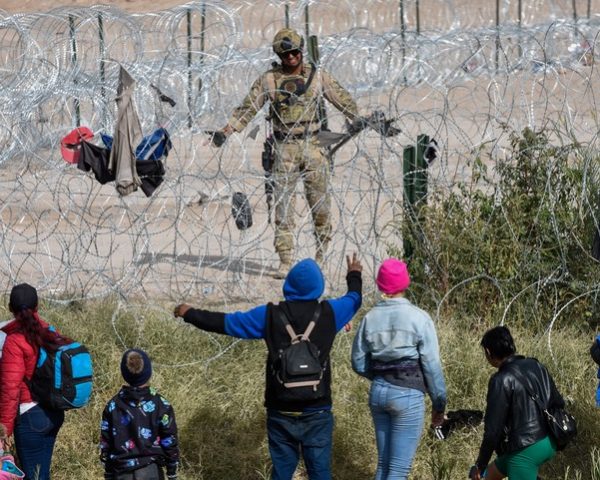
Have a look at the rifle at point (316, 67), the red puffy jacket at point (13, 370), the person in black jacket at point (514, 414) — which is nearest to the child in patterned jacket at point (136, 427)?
the red puffy jacket at point (13, 370)

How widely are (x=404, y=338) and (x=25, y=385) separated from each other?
1601mm

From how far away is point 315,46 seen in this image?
8.24 m

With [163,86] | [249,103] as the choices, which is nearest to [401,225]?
[249,103]

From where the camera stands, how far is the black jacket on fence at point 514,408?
4.43 m

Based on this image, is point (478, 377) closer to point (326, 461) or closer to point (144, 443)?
point (326, 461)

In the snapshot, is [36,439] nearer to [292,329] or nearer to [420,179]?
[292,329]

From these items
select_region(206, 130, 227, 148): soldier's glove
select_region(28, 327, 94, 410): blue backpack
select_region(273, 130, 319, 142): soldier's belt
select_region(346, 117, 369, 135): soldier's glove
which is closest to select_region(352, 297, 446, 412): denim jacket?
select_region(28, 327, 94, 410): blue backpack

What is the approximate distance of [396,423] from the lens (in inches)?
185

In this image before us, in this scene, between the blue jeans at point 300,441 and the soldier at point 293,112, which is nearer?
the blue jeans at point 300,441

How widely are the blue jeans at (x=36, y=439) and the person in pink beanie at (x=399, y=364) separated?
1.33 m

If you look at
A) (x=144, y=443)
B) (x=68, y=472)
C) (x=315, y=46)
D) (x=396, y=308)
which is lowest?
(x=68, y=472)

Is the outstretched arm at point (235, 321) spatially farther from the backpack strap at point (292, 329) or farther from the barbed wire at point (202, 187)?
the barbed wire at point (202, 187)

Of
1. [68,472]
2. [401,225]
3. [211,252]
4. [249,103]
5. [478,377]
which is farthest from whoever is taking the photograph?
[211,252]

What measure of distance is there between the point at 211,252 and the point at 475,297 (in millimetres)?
3061
